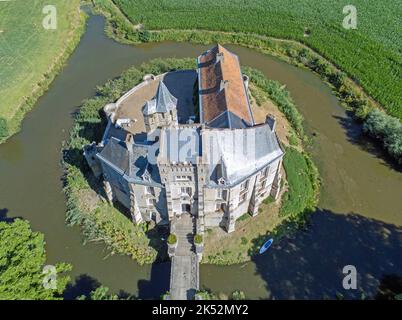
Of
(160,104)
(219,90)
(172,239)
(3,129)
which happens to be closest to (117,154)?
(160,104)

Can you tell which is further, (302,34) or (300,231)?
(302,34)

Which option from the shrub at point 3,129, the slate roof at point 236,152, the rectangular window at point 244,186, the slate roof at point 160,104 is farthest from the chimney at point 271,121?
the shrub at point 3,129

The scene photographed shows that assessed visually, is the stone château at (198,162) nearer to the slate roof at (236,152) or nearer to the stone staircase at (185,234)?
the slate roof at (236,152)

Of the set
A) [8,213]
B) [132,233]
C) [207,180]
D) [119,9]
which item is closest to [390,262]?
[207,180]

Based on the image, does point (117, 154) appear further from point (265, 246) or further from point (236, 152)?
point (265, 246)

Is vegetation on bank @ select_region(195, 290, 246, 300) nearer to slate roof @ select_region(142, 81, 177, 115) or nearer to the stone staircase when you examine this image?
the stone staircase
